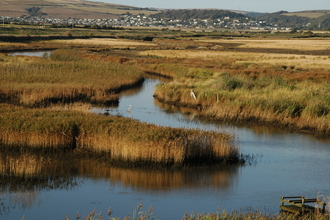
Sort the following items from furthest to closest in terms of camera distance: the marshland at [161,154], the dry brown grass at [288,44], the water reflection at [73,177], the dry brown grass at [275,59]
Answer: the dry brown grass at [288,44], the dry brown grass at [275,59], the water reflection at [73,177], the marshland at [161,154]

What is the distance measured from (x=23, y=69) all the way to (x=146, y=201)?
30610 mm

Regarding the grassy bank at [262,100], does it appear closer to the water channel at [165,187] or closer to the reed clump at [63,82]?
the reed clump at [63,82]

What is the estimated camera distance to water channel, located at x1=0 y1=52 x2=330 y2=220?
14992 millimetres

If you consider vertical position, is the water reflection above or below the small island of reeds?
below

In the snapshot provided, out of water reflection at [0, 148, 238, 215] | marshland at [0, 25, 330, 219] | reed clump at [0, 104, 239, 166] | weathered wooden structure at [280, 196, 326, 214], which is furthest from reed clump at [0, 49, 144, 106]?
weathered wooden structure at [280, 196, 326, 214]

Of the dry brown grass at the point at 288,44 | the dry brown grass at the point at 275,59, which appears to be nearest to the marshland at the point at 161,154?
the dry brown grass at the point at 275,59

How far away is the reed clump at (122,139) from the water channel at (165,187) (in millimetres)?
711

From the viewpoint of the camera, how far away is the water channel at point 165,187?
15.0 m

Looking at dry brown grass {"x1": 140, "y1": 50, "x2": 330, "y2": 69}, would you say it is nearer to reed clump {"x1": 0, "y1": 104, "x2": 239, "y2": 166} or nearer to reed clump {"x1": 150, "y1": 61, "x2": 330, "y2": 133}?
reed clump {"x1": 150, "y1": 61, "x2": 330, "y2": 133}

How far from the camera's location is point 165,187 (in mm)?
17328

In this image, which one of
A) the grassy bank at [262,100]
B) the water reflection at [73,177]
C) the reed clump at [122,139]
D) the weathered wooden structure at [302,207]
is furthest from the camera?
the grassy bank at [262,100]

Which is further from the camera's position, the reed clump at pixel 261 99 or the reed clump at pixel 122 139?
the reed clump at pixel 261 99

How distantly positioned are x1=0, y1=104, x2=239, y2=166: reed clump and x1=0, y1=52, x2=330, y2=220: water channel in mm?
711

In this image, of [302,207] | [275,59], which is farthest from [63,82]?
[275,59]
